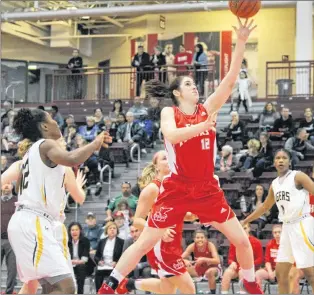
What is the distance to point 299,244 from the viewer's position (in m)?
8.20

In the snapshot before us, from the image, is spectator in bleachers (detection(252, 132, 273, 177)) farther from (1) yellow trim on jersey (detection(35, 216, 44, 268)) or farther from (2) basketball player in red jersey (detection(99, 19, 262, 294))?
(1) yellow trim on jersey (detection(35, 216, 44, 268))

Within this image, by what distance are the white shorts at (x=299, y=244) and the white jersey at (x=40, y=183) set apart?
332 centimetres

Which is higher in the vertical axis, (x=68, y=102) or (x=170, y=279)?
(x=68, y=102)

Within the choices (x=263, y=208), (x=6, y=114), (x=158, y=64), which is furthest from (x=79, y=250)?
(x=158, y=64)

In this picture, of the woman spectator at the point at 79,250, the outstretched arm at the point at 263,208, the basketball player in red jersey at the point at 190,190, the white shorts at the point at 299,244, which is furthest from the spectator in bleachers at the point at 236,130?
the basketball player in red jersey at the point at 190,190

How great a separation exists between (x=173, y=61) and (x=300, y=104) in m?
4.95

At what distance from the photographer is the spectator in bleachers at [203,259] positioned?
11.1 meters

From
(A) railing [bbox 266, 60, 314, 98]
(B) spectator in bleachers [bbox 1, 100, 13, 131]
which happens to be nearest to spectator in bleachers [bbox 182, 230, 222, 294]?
(B) spectator in bleachers [bbox 1, 100, 13, 131]

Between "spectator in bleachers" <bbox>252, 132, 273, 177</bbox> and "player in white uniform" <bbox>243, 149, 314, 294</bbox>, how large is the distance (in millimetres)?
6293

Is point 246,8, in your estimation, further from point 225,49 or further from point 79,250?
point 225,49

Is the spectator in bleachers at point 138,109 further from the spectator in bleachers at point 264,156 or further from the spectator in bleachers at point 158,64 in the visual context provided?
the spectator in bleachers at point 264,156

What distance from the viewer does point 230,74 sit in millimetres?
6336

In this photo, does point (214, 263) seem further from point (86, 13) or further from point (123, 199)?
point (86, 13)

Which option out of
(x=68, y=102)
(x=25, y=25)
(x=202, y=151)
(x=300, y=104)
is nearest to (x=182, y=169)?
(x=202, y=151)
